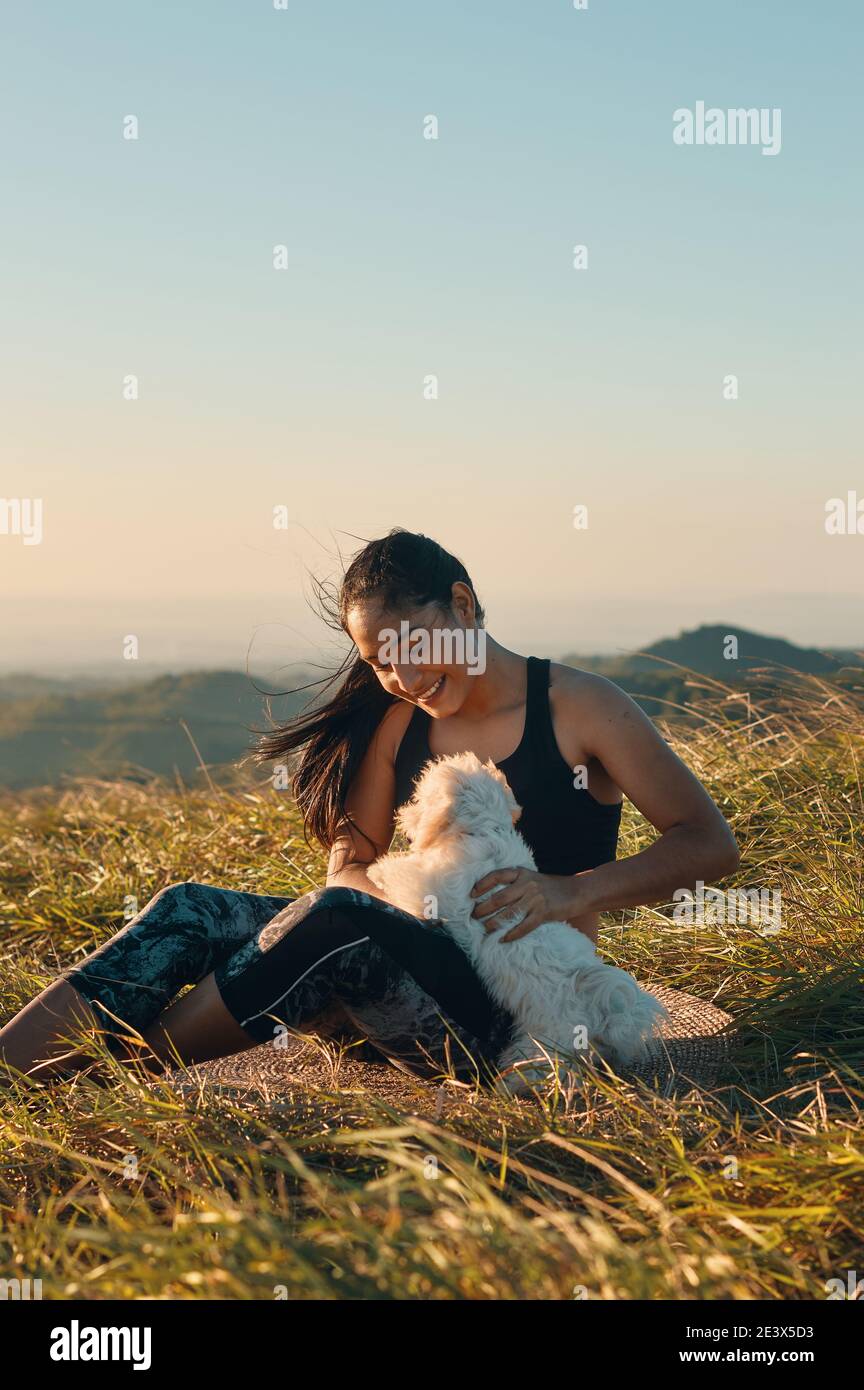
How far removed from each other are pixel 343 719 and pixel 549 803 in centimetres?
87

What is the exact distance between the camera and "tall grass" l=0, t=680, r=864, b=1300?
7.13 feet

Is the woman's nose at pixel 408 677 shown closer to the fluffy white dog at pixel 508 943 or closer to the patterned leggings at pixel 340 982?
the fluffy white dog at pixel 508 943

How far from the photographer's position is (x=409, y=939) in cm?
326

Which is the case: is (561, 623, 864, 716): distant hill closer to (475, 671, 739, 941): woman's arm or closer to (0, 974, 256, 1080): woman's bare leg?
(475, 671, 739, 941): woman's arm

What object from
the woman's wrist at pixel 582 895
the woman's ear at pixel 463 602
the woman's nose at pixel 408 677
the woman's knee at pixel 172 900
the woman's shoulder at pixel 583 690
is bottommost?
the woman's knee at pixel 172 900

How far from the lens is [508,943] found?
3.23 m

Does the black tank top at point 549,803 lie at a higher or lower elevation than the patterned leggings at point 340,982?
higher

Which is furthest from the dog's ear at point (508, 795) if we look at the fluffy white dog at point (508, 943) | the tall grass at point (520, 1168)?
the tall grass at point (520, 1168)

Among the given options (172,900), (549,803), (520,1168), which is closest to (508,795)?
(549,803)

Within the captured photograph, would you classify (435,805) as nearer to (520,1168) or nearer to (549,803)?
(549,803)

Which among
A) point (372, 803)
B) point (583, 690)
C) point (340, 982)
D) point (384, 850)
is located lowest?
point (340, 982)

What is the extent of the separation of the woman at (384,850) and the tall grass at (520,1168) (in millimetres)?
194

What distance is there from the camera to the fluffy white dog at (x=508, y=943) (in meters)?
3.25

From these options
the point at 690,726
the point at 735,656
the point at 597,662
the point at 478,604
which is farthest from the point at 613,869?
the point at 597,662
